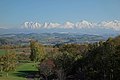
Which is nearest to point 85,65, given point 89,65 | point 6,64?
point 89,65

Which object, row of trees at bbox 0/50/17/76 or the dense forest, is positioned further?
row of trees at bbox 0/50/17/76

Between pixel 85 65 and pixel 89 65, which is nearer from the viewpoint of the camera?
pixel 89 65

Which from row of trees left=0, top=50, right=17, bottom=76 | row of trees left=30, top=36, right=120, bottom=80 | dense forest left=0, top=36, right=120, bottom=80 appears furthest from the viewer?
row of trees left=0, top=50, right=17, bottom=76

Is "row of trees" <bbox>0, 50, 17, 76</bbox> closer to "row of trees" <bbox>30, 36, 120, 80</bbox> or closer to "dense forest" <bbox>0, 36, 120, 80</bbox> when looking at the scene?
"dense forest" <bbox>0, 36, 120, 80</bbox>

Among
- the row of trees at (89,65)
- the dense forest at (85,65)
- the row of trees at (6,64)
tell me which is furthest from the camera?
the row of trees at (6,64)

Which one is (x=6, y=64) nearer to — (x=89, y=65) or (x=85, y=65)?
(x=85, y=65)

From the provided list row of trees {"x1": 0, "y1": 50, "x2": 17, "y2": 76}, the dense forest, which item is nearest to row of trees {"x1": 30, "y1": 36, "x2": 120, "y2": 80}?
the dense forest

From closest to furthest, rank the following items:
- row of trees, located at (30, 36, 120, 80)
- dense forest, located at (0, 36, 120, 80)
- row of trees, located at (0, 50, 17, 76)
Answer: row of trees, located at (30, 36, 120, 80), dense forest, located at (0, 36, 120, 80), row of trees, located at (0, 50, 17, 76)

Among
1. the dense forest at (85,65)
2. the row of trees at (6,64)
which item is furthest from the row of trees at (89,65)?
the row of trees at (6,64)

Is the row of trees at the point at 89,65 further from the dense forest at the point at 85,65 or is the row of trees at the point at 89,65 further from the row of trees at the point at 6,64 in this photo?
the row of trees at the point at 6,64

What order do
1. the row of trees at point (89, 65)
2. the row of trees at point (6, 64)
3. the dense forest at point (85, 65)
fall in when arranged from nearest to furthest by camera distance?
the row of trees at point (89, 65), the dense forest at point (85, 65), the row of trees at point (6, 64)

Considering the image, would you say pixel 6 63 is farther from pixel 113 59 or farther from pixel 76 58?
pixel 113 59

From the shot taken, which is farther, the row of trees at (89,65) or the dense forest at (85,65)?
the dense forest at (85,65)

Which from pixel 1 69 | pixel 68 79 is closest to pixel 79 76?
pixel 68 79
